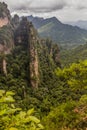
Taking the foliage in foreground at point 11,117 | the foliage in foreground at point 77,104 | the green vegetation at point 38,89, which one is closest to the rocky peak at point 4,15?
the green vegetation at point 38,89

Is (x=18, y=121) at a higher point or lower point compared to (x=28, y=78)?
higher

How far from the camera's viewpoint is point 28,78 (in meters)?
93.3

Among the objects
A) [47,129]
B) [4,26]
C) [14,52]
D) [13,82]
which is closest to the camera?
[47,129]

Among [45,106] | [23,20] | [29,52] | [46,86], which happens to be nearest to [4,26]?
[23,20]

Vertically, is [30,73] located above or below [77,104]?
below

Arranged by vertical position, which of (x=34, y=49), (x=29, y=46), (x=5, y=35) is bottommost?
(x=34, y=49)

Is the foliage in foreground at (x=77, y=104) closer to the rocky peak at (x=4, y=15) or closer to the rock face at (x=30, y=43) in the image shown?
the rock face at (x=30, y=43)

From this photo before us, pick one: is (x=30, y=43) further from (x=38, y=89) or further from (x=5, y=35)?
(x=38, y=89)

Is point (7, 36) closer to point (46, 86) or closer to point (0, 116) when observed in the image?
point (46, 86)

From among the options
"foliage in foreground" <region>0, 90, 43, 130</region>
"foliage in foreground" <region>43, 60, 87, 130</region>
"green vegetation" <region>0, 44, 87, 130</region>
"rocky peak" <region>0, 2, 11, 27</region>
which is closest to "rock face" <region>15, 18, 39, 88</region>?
"green vegetation" <region>0, 44, 87, 130</region>

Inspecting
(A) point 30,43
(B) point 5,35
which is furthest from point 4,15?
(A) point 30,43

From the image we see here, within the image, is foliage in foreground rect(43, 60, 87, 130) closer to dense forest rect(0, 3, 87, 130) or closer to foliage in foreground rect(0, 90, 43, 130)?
dense forest rect(0, 3, 87, 130)

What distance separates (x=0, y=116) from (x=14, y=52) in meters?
106

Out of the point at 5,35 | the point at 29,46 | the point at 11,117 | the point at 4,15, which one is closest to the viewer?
the point at 11,117
